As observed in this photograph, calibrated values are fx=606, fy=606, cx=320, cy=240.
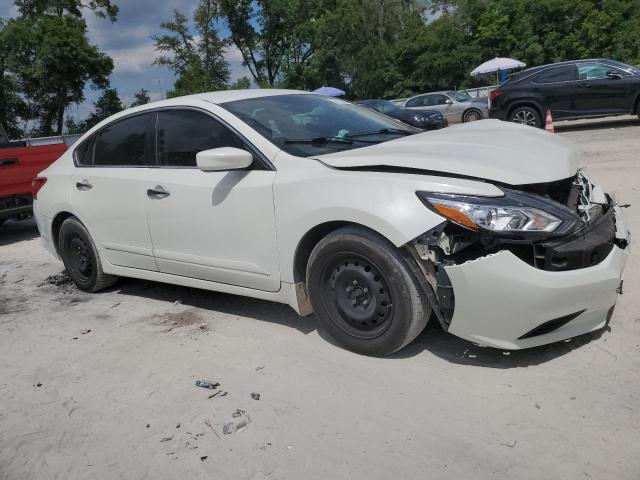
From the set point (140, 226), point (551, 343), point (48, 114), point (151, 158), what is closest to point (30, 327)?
point (140, 226)

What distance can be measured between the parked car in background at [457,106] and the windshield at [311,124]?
17.5 m

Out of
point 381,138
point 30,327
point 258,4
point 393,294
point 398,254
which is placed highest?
point 258,4

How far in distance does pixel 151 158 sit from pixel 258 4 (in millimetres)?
48469

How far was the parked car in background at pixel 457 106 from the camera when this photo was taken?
21734 millimetres

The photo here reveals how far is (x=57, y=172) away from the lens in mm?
→ 5578

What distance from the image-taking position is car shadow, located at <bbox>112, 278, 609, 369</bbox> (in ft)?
11.2

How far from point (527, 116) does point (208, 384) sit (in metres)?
12.2

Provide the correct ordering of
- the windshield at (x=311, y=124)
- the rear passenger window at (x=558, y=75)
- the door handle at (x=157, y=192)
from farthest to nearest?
1. the rear passenger window at (x=558, y=75)
2. the door handle at (x=157, y=192)
3. the windshield at (x=311, y=124)

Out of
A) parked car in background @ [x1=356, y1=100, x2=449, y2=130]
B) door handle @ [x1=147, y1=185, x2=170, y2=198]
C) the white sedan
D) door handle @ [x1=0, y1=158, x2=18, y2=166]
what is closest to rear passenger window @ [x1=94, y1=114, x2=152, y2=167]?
the white sedan

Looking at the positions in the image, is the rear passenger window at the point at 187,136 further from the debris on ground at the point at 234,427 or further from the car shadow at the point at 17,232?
the car shadow at the point at 17,232

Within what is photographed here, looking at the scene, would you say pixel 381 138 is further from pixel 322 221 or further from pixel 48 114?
pixel 48 114

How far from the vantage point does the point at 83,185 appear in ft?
17.1

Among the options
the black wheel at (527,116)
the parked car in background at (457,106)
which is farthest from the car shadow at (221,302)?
the parked car in background at (457,106)

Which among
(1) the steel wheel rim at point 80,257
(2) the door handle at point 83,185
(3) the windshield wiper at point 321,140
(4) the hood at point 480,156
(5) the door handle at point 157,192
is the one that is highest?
(3) the windshield wiper at point 321,140
